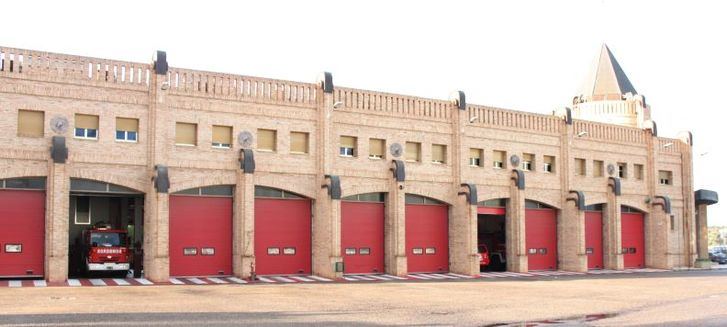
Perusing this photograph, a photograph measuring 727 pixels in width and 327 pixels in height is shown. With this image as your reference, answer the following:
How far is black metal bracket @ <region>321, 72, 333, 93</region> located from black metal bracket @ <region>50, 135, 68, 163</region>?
39.4ft

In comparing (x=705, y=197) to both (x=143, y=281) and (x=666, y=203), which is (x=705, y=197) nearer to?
(x=666, y=203)

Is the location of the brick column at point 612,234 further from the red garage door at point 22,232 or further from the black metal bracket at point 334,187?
the red garage door at point 22,232

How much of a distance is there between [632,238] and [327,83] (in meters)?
25.2

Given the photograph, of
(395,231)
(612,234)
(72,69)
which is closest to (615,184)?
(612,234)

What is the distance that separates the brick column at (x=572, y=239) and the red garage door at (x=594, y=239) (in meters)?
1.85

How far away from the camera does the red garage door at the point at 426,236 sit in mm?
41844

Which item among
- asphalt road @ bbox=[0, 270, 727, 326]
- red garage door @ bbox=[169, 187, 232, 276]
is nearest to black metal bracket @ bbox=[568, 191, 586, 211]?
asphalt road @ bbox=[0, 270, 727, 326]

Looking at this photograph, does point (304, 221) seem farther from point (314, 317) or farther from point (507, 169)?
point (314, 317)

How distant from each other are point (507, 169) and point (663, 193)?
48.7 feet

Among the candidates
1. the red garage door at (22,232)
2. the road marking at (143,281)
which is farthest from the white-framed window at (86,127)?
the road marking at (143,281)

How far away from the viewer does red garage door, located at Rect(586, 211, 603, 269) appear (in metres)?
49.7

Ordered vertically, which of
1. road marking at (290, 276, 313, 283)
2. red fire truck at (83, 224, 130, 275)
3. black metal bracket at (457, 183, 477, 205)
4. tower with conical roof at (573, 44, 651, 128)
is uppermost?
tower with conical roof at (573, 44, 651, 128)

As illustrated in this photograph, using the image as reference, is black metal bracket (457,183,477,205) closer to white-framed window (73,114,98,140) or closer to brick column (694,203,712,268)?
white-framed window (73,114,98,140)

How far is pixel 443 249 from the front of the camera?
43094 millimetres
